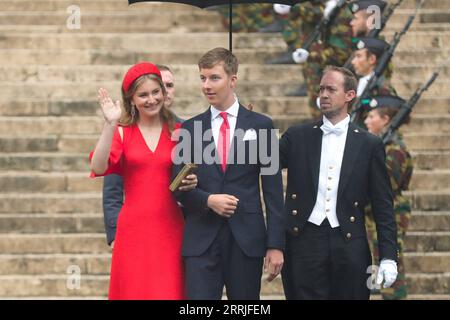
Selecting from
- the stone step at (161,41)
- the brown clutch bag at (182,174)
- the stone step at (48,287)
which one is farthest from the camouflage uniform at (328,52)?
the brown clutch bag at (182,174)

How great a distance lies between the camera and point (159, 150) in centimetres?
738

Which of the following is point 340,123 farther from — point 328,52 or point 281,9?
point 281,9

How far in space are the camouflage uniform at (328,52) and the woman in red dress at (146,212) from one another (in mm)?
4176

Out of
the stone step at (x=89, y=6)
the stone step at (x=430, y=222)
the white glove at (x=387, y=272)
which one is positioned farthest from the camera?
the stone step at (x=89, y=6)

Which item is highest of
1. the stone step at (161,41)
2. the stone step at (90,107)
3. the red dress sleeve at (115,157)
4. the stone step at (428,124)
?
the stone step at (161,41)

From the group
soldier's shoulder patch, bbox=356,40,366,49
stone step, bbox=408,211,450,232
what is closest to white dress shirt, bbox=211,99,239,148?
soldier's shoulder patch, bbox=356,40,366,49

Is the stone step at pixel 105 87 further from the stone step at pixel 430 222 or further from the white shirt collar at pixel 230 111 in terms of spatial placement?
the white shirt collar at pixel 230 111

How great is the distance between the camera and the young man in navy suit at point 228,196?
7223 millimetres

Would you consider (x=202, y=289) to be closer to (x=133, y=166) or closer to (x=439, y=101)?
(x=133, y=166)

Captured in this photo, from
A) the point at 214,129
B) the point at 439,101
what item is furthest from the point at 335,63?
the point at 214,129

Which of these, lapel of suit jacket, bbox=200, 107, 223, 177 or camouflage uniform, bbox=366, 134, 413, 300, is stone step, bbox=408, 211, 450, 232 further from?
lapel of suit jacket, bbox=200, 107, 223, 177

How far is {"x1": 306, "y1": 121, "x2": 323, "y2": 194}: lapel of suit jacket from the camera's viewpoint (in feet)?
24.6

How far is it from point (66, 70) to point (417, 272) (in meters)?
3.71
